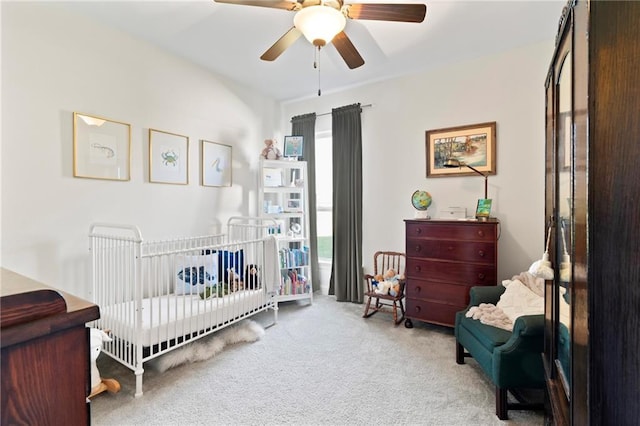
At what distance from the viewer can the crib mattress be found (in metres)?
2.05

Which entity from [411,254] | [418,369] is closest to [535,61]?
[411,254]

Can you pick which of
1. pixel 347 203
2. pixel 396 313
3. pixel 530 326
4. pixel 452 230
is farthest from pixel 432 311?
pixel 347 203

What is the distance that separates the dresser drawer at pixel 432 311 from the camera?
2.73m

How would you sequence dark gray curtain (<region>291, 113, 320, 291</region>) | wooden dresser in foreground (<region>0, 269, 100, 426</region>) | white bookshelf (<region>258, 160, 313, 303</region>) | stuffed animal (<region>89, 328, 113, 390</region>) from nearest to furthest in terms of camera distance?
wooden dresser in foreground (<region>0, 269, 100, 426</region>) → stuffed animal (<region>89, 328, 113, 390</region>) → white bookshelf (<region>258, 160, 313, 303</region>) → dark gray curtain (<region>291, 113, 320, 291</region>)

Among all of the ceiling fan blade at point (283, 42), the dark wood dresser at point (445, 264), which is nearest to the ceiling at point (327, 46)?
the ceiling fan blade at point (283, 42)

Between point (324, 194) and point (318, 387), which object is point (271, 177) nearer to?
point (324, 194)

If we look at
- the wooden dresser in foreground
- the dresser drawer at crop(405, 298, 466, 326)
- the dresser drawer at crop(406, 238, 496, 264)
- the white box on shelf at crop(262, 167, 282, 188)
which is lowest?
the dresser drawer at crop(405, 298, 466, 326)

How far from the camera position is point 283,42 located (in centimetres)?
205

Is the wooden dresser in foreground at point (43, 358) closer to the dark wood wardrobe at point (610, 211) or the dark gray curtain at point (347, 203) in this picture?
the dark wood wardrobe at point (610, 211)

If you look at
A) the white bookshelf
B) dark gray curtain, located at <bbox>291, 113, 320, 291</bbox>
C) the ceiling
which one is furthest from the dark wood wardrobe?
dark gray curtain, located at <bbox>291, 113, 320, 291</bbox>

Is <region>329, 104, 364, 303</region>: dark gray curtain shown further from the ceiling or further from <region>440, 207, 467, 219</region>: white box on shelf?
<region>440, 207, 467, 219</region>: white box on shelf

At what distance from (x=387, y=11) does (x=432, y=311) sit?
239cm

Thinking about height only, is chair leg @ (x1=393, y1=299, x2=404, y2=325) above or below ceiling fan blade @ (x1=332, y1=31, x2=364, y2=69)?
below

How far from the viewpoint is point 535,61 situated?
2746 mm
